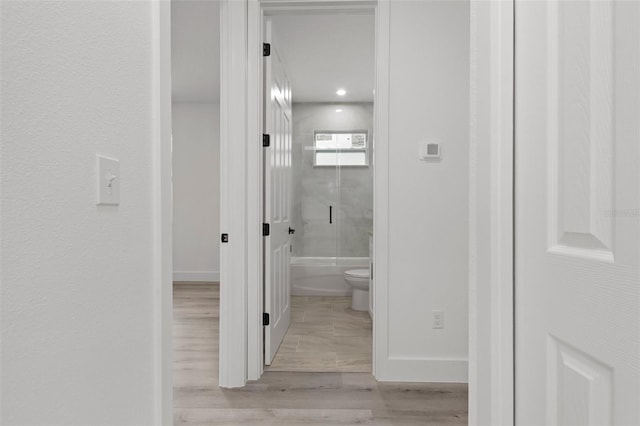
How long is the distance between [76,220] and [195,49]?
357cm

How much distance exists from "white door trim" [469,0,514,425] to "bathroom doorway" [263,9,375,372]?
167cm

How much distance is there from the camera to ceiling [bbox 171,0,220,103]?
3092mm

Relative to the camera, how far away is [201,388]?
2320mm

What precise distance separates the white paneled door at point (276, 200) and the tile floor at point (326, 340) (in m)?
0.12

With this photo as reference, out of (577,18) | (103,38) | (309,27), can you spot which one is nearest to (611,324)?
(577,18)

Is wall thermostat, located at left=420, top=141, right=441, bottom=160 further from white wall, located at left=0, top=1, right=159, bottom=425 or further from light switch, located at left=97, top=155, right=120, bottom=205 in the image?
light switch, located at left=97, top=155, right=120, bottom=205

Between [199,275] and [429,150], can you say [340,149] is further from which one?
[429,150]

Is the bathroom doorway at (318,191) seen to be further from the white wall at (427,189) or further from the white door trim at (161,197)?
the white door trim at (161,197)

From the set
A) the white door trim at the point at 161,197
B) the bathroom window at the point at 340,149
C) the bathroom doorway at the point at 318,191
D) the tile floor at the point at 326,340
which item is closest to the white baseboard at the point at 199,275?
the bathroom doorway at the point at 318,191

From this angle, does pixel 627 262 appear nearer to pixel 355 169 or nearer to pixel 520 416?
pixel 520 416

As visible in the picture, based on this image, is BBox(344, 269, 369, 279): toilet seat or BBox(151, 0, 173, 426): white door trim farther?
BBox(344, 269, 369, 279): toilet seat

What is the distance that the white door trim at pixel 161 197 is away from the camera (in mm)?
1104

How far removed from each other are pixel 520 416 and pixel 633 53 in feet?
2.77

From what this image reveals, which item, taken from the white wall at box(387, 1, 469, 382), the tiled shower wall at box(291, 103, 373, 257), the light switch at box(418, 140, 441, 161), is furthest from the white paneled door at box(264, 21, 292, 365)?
the tiled shower wall at box(291, 103, 373, 257)
